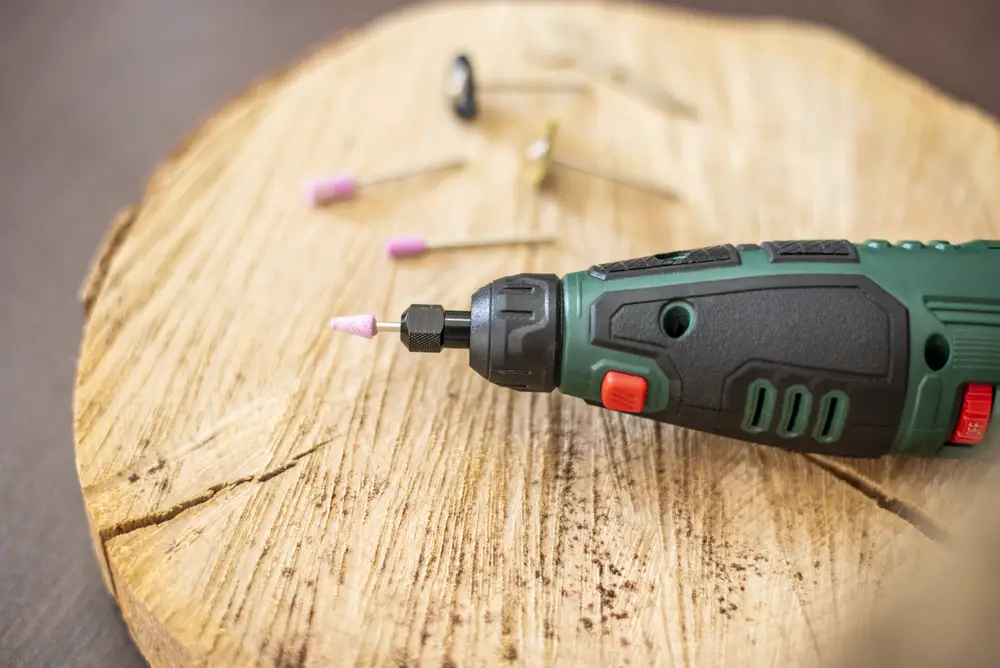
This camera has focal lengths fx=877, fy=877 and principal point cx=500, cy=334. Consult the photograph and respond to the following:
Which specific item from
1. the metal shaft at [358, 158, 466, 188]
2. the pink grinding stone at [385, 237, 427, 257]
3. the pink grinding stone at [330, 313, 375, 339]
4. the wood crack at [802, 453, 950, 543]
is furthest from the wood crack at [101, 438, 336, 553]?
the wood crack at [802, 453, 950, 543]

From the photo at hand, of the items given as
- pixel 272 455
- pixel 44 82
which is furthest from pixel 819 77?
pixel 44 82

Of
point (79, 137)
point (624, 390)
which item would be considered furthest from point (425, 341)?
point (79, 137)

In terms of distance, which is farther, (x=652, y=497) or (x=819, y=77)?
(x=819, y=77)

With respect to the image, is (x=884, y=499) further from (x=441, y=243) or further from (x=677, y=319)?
(x=441, y=243)

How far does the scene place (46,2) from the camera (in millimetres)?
1755

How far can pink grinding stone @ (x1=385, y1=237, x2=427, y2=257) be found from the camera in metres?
1.01

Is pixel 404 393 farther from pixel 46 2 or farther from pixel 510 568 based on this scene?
pixel 46 2

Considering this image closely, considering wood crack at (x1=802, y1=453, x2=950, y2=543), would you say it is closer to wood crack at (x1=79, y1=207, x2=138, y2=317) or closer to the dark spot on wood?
the dark spot on wood

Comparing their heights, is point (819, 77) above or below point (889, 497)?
above

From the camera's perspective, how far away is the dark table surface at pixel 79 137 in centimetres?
103

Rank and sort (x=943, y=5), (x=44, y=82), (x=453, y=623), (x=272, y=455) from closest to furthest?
(x=453, y=623) → (x=272, y=455) → (x=44, y=82) → (x=943, y=5)

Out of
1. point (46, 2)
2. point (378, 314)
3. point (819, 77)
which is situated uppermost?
point (46, 2)

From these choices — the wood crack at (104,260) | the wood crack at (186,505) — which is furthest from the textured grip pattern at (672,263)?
the wood crack at (104,260)

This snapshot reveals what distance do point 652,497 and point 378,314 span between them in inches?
14.1
